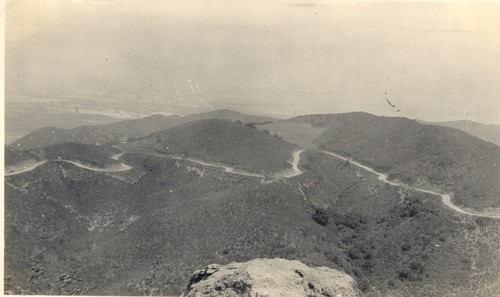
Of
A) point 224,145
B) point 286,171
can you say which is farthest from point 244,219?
point 224,145

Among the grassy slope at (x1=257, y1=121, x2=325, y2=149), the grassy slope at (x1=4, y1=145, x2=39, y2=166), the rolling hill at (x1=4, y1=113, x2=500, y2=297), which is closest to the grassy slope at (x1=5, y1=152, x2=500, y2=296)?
the rolling hill at (x1=4, y1=113, x2=500, y2=297)

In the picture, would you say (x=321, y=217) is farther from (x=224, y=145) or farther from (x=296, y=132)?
(x=296, y=132)

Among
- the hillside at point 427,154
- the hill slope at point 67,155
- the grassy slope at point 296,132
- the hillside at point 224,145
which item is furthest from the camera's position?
the grassy slope at point 296,132

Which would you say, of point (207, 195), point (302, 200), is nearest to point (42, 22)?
point (207, 195)

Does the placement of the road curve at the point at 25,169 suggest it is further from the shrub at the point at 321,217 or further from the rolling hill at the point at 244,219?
the shrub at the point at 321,217

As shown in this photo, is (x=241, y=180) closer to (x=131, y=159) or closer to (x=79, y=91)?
(x=131, y=159)

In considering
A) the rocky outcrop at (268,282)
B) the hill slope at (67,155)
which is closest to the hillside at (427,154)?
the rocky outcrop at (268,282)

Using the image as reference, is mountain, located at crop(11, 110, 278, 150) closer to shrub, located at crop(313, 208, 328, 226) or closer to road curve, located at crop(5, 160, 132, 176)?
road curve, located at crop(5, 160, 132, 176)
